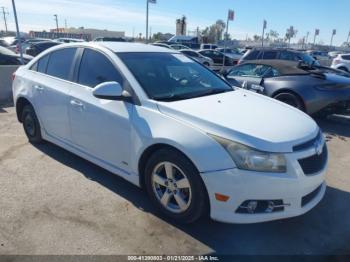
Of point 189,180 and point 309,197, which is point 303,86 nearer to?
point 309,197

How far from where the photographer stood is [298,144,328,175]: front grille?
9.29 feet

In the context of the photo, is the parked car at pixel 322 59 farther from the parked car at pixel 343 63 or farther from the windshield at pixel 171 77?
the windshield at pixel 171 77

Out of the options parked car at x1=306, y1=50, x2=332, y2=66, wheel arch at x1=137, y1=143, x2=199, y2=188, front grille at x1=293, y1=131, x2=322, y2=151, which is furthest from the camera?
parked car at x1=306, y1=50, x2=332, y2=66

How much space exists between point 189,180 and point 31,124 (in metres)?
3.30

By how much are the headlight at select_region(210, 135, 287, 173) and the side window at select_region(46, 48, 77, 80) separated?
2.54 meters

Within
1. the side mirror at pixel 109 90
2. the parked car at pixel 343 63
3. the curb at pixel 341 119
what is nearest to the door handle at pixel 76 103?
the side mirror at pixel 109 90

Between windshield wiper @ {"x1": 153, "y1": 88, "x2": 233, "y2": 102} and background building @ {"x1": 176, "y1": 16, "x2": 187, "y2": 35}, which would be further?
background building @ {"x1": 176, "y1": 16, "x2": 187, "y2": 35}

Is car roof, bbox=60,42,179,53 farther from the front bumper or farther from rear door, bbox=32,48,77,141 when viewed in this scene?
the front bumper

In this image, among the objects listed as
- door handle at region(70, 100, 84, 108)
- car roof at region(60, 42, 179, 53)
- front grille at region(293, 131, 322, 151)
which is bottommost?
front grille at region(293, 131, 322, 151)

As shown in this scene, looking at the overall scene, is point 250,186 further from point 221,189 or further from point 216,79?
point 216,79

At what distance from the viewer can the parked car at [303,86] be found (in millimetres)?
6508

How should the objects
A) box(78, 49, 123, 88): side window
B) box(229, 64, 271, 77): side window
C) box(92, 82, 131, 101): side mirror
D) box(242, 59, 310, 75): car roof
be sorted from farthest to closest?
box(229, 64, 271, 77): side window < box(242, 59, 310, 75): car roof < box(78, 49, 123, 88): side window < box(92, 82, 131, 101): side mirror

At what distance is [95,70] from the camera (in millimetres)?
3857

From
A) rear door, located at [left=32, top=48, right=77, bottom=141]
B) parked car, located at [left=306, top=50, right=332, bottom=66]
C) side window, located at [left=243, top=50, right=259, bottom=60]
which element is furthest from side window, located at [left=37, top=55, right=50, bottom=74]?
parked car, located at [left=306, top=50, right=332, bottom=66]
